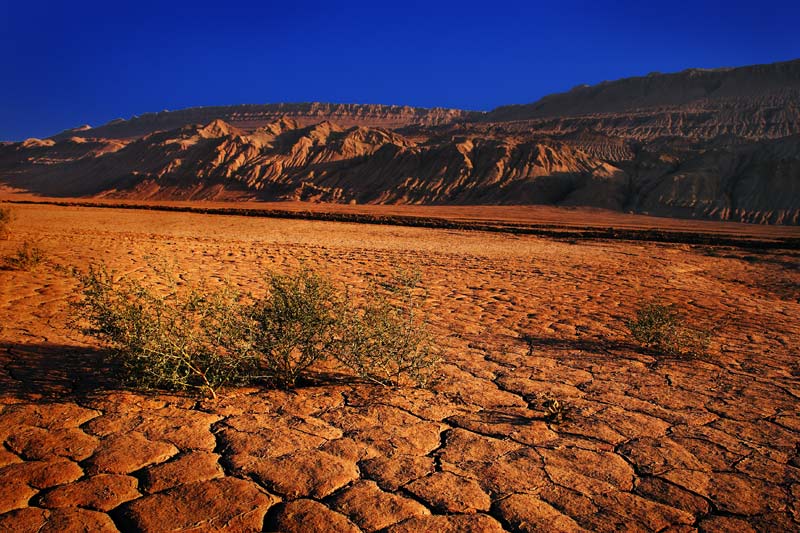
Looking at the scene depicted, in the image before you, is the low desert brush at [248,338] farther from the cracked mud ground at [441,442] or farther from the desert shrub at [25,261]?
the desert shrub at [25,261]

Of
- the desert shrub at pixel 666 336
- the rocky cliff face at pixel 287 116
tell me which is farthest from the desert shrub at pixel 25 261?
the rocky cliff face at pixel 287 116

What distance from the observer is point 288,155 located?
50719mm

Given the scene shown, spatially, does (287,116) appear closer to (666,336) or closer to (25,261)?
(25,261)

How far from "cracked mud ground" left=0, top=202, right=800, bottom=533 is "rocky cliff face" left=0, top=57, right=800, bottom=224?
2674cm

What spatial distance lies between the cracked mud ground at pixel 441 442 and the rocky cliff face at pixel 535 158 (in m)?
26.7

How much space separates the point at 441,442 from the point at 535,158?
118 ft

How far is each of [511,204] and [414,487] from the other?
103 ft

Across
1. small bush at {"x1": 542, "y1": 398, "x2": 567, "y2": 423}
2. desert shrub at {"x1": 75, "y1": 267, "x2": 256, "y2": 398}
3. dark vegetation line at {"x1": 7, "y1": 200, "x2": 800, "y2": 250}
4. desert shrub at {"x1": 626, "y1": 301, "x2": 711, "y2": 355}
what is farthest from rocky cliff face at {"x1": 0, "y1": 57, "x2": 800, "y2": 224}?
desert shrub at {"x1": 75, "y1": 267, "x2": 256, "y2": 398}

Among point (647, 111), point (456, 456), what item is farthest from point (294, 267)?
point (647, 111)

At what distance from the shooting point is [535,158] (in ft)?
120

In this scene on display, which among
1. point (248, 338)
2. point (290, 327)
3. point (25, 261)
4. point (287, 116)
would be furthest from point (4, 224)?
point (287, 116)

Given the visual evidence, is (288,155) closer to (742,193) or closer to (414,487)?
(742,193)

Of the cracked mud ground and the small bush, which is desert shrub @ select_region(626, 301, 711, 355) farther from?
the small bush

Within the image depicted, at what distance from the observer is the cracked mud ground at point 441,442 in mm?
2094
